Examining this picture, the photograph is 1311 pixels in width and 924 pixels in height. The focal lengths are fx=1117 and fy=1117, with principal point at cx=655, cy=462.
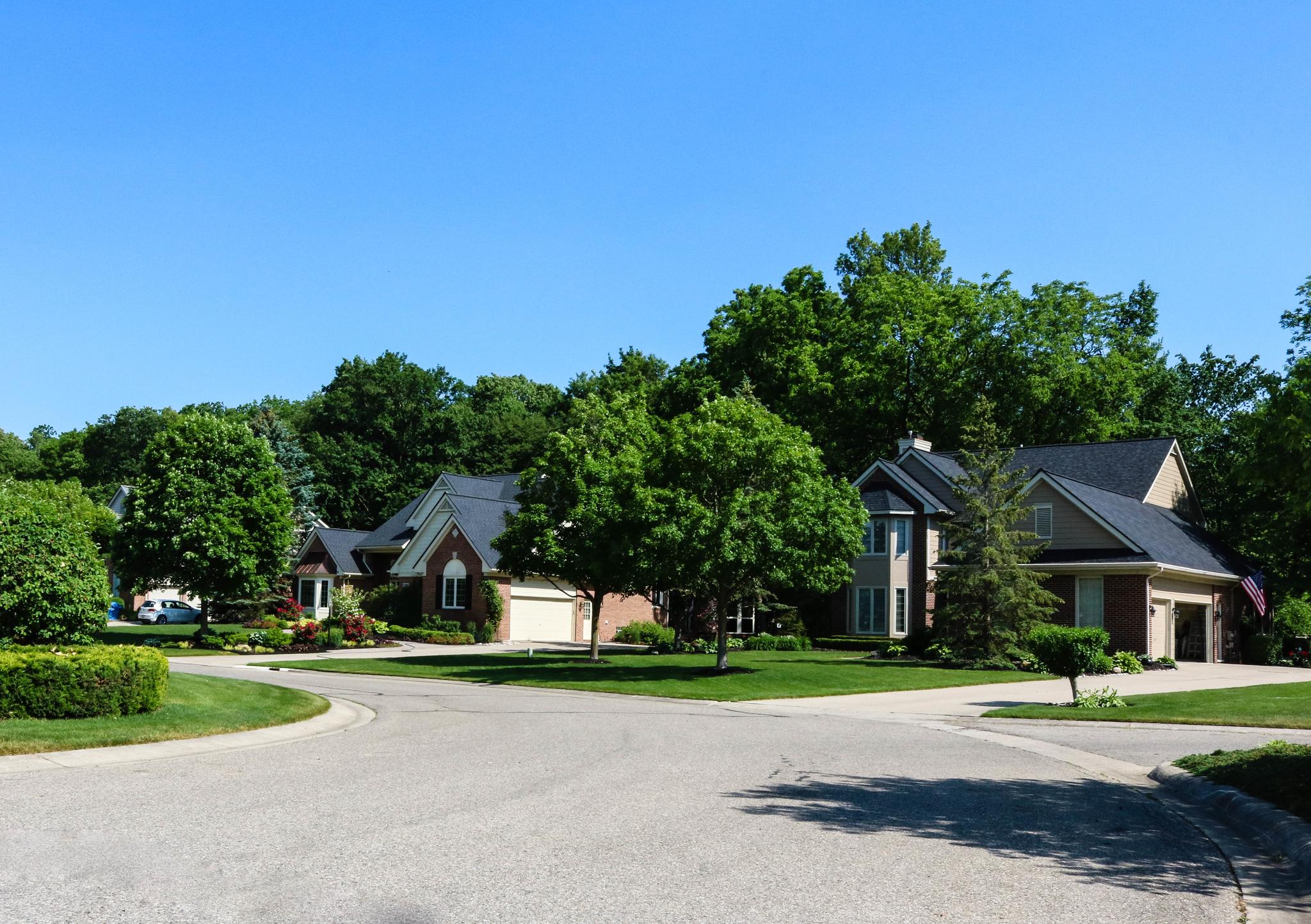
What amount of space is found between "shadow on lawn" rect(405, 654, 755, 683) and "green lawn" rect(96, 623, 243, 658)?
8.55 meters

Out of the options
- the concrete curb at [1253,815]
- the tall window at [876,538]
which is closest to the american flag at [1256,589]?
the tall window at [876,538]

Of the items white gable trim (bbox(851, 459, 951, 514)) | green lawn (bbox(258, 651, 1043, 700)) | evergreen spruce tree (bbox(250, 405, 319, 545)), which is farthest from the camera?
evergreen spruce tree (bbox(250, 405, 319, 545))

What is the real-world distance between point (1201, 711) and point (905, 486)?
25.3m

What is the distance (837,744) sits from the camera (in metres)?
16.5

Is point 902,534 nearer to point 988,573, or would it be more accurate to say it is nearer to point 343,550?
point 988,573

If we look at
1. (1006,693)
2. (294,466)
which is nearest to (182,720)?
(1006,693)

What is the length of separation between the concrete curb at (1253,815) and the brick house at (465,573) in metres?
34.0

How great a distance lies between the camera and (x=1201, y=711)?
71.9ft

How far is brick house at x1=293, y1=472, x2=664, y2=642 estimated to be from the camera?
163 ft

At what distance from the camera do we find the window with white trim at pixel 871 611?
46438 mm

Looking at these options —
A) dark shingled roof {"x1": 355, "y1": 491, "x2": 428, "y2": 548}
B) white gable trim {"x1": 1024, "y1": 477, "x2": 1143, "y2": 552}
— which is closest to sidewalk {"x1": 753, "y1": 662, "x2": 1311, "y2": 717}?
white gable trim {"x1": 1024, "y1": 477, "x2": 1143, "y2": 552}

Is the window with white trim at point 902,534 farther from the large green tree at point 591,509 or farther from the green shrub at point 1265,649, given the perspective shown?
the green shrub at point 1265,649

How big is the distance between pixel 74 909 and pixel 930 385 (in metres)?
54.4

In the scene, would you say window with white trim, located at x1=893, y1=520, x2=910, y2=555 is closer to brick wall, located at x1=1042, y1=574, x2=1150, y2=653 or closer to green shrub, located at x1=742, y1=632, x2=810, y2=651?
green shrub, located at x1=742, y1=632, x2=810, y2=651
